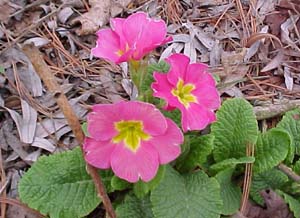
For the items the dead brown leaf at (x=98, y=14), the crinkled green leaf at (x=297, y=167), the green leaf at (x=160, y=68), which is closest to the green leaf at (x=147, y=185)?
the green leaf at (x=160, y=68)

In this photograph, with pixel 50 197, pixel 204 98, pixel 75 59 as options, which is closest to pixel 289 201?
pixel 204 98

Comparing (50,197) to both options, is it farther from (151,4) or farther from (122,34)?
(151,4)

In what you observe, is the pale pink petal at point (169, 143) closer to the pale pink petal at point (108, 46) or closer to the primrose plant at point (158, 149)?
the primrose plant at point (158, 149)

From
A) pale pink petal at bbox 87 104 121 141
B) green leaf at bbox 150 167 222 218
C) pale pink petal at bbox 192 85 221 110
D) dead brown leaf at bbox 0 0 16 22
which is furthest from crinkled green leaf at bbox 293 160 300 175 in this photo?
dead brown leaf at bbox 0 0 16 22

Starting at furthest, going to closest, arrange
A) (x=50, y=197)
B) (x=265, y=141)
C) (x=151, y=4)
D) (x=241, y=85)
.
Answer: (x=151, y=4) → (x=241, y=85) → (x=265, y=141) → (x=50, y=197)

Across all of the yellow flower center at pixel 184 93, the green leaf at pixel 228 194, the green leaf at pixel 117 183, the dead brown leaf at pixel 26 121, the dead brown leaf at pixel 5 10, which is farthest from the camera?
the dead brown leaf at pixel 5 10

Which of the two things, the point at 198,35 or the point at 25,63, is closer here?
the point at 25,63

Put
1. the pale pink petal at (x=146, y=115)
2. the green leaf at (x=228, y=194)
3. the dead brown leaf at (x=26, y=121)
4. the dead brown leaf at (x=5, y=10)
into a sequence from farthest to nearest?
the dead brown leaf at (x=5, y=10), the dead brown leaf at (x=26, y=121), the green leaf at (x=228, y=194), the pale pink petal at (x=146, y=115)
